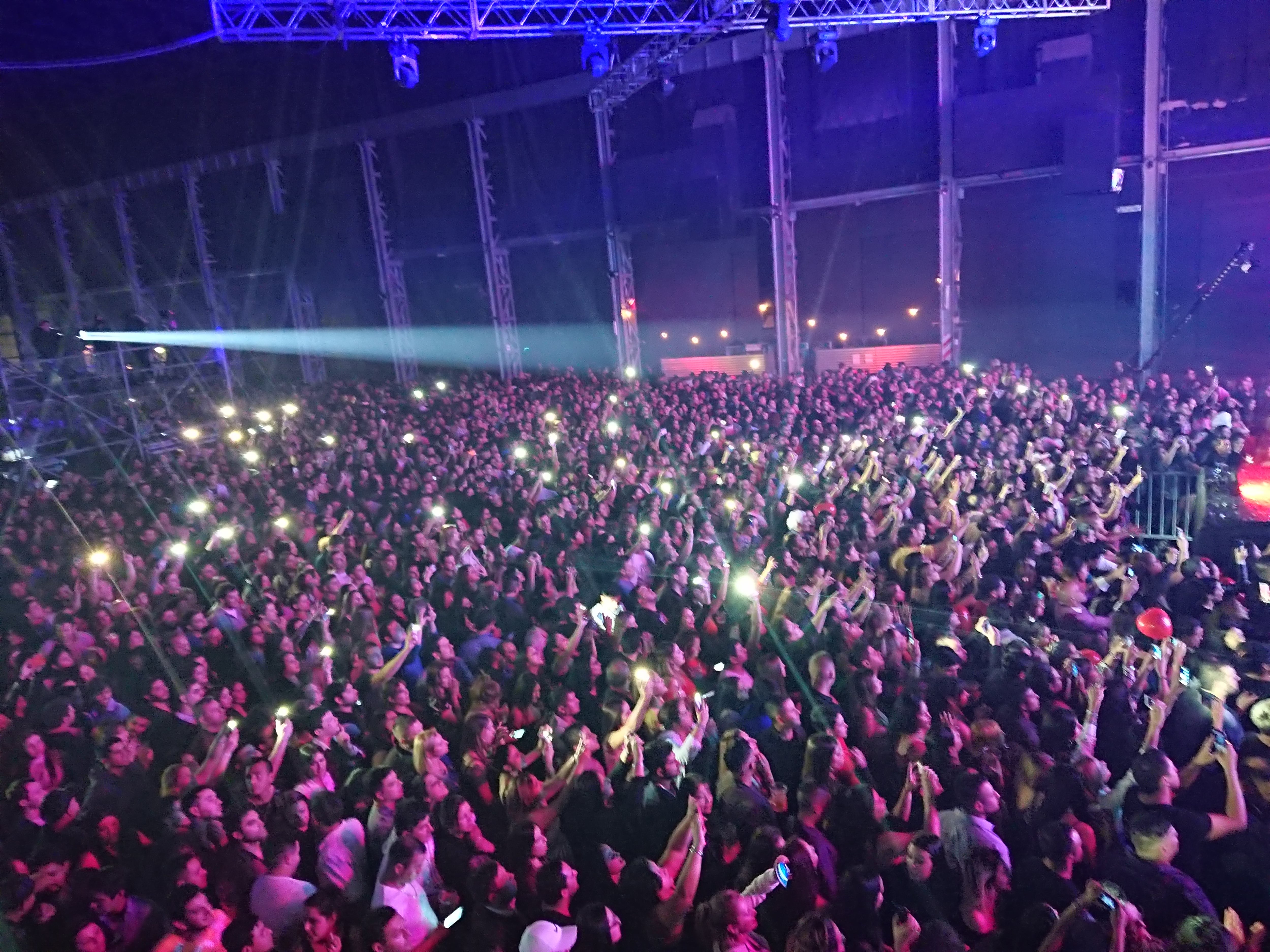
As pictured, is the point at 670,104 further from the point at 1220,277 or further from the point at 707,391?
the point at 1220,277

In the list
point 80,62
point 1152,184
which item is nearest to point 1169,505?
point 1152,184

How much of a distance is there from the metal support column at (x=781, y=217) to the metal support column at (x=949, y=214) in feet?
10.2

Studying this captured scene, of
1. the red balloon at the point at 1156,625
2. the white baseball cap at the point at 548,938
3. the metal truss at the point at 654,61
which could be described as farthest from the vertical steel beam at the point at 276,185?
the white baseball cap at the point at 548,938

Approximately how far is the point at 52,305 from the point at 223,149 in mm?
7879

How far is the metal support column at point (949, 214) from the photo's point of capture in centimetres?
1633

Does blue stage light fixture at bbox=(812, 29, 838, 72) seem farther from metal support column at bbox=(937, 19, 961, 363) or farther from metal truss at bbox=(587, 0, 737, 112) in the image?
metal support column at bbox=(937, 19, 961, 363)

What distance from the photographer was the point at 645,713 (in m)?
4.96

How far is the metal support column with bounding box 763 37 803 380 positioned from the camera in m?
17.8

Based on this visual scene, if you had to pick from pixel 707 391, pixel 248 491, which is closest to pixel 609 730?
pixel 248 491

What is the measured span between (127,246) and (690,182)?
17.9m

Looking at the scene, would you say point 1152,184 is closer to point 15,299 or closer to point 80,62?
point 80,62

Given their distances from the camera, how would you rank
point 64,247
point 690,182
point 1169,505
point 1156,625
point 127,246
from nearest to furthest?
point 1156,625 < point 1169,505 < point 690,182 < point 127,246 < point 64,247

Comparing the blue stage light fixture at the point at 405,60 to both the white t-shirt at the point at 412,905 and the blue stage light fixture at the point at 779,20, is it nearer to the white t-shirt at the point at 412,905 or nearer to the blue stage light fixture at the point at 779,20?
the blue stage light fixture at the point at 779,20

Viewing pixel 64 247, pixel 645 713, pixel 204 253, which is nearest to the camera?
pixel 645 713
